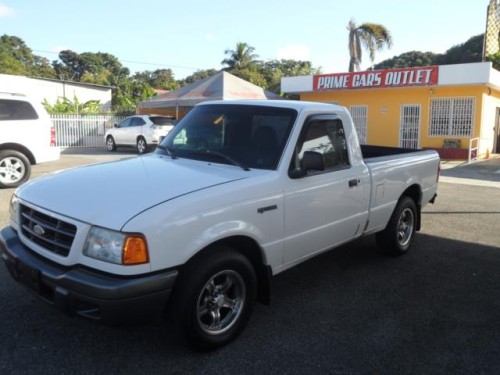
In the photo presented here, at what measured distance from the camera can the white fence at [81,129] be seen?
23750 millimetres

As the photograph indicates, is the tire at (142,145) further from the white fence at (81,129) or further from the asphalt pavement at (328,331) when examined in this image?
the asphalt pavement at (328,331)

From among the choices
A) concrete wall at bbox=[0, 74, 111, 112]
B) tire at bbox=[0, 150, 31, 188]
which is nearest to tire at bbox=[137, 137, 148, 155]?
tire at bbox=[0, 150, 31, 188]

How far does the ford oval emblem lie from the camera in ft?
10.4

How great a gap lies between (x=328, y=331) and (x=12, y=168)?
823 cm

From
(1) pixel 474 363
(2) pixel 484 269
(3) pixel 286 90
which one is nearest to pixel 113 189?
(1) pixel 474 363

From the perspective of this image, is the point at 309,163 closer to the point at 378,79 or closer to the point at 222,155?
the point at 222,155

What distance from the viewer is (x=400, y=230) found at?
5742 millimetres

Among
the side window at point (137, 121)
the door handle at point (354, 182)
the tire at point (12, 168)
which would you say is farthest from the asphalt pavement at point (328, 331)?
the side window at point (137, 121)

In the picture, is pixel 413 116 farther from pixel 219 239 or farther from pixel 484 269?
pixel 219 239

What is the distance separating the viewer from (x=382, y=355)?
11.0 feet

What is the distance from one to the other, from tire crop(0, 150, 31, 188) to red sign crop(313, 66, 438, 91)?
48.5 ft

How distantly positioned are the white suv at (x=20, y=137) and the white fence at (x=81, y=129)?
14.5 meters

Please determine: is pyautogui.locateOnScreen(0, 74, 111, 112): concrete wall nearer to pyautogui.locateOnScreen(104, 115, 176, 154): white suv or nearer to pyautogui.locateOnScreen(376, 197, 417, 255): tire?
pyautogui.locateOnScreen(104, 115, 176, 154): white suv

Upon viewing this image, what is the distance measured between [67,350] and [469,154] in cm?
1672
